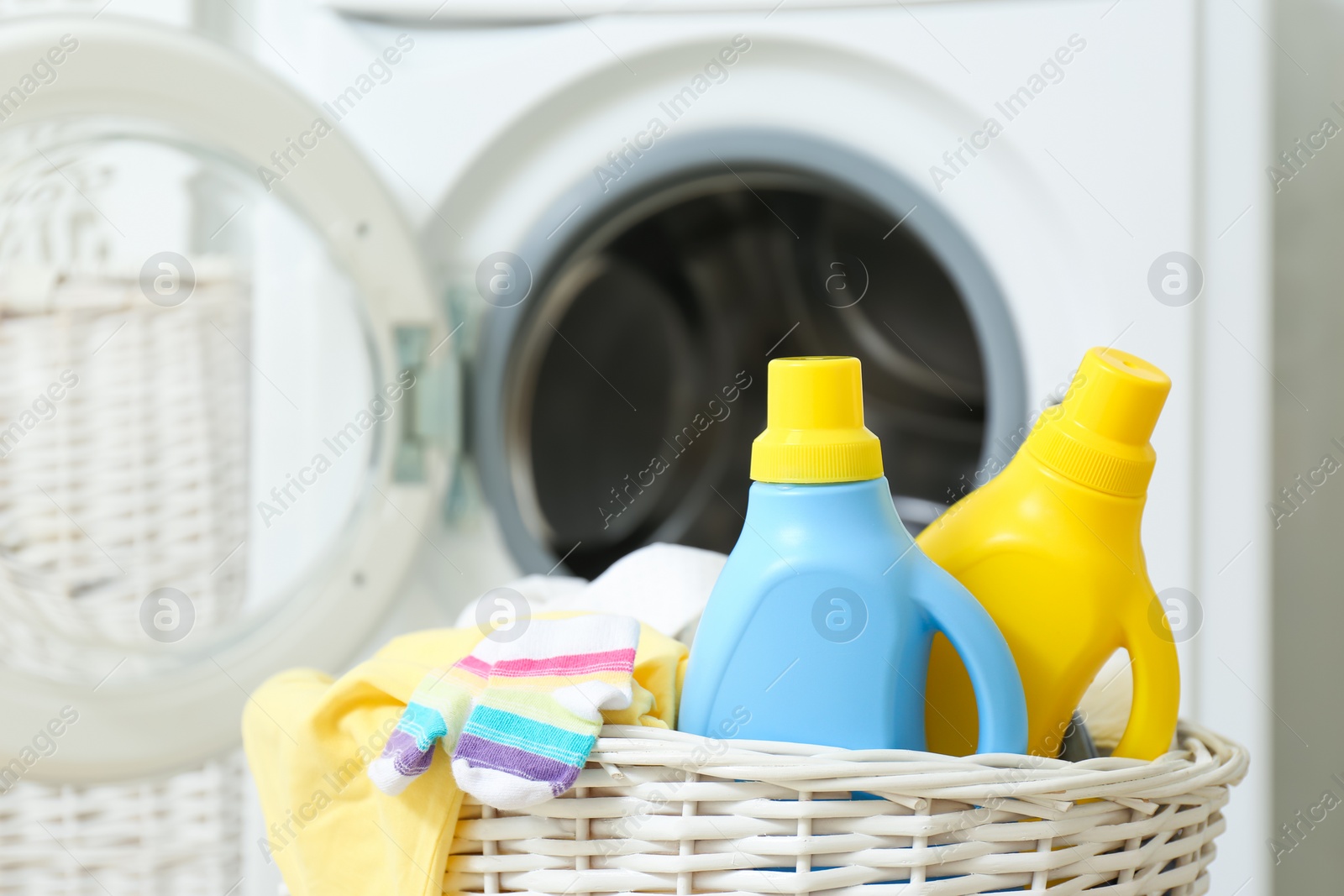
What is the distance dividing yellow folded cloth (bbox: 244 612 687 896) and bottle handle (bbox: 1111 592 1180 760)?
0.19m

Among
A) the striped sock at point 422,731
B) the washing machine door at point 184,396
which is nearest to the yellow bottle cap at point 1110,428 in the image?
the striped sock at point 422,731

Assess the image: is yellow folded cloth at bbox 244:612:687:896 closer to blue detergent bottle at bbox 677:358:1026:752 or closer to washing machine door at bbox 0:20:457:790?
blue detergent bottle at bbox 677:358:1026:752

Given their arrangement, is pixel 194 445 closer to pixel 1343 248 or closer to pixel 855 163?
pixel 855 163

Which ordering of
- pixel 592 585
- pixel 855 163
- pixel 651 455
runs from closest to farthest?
pixel 592 585
pixel 855 163
pixel 651 455

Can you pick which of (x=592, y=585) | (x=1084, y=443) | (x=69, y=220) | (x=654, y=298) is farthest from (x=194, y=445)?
(x=1084, y=443)

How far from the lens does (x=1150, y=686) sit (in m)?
0.44

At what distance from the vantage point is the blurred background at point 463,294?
732 mm

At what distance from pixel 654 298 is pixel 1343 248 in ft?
2.19

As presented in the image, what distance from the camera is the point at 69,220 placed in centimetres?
78

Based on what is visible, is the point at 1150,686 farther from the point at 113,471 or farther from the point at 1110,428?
the point at 113,471

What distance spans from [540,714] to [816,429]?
0.15 meters

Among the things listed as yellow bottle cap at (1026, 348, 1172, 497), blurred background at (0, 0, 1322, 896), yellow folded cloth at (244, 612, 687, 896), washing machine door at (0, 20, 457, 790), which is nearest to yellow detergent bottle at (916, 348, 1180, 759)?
yellow bottle cap at (1026, 348, 1172, 497)

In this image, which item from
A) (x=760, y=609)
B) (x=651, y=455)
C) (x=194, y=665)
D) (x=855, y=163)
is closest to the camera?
(x=760, y=609)

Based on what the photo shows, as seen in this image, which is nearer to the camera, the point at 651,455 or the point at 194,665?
the point at 194,665
